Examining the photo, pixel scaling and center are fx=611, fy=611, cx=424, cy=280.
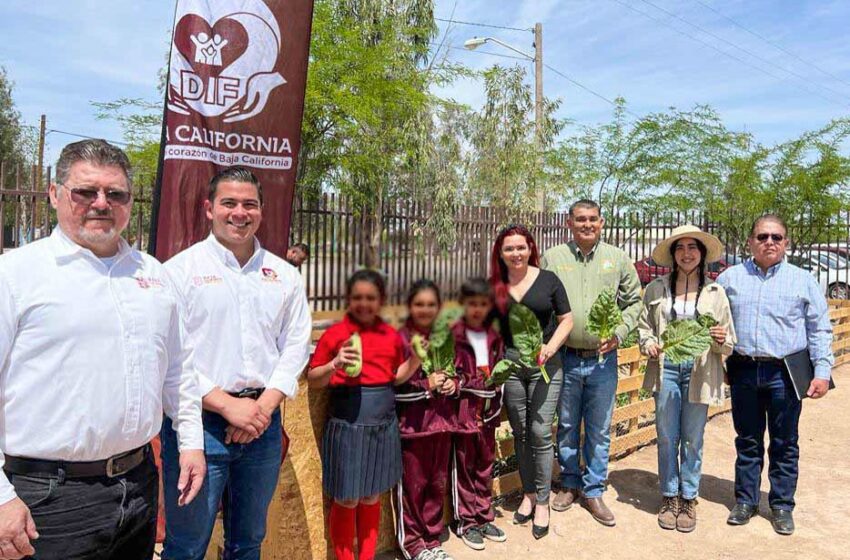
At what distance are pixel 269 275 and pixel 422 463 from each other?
5.00 ft

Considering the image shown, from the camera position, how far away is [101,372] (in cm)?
180

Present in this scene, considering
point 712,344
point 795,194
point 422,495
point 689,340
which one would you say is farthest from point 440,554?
point 795,194

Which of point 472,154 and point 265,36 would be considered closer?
point 472,154

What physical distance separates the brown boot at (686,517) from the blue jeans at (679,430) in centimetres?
6

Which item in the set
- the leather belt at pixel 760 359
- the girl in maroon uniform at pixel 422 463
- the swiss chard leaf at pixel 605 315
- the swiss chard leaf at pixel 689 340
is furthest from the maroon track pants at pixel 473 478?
the leather belt at pixel 760 359

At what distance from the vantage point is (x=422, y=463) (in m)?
3.31

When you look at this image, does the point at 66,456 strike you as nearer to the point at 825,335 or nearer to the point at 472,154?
the point at 472,154

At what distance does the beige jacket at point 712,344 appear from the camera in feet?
12.3

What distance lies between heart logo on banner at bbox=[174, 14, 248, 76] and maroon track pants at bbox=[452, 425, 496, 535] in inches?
95.9

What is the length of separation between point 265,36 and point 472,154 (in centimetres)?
257

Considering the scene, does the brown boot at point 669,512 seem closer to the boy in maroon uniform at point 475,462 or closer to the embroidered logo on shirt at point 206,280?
the boy in maroon uniform at point 475,462

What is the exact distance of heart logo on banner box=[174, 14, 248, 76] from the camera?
3.15 m

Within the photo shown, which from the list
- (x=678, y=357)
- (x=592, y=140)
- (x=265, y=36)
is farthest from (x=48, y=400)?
(x=592, y=140)

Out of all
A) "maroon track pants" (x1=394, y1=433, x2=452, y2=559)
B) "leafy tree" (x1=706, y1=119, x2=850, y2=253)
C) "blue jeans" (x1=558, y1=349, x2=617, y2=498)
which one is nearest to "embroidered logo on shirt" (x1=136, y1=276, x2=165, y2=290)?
"maroon track pants" (x1=394, y1=433, x2=452, y2=559)
